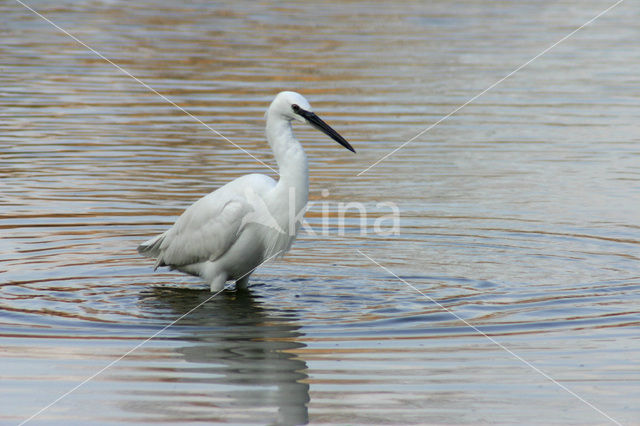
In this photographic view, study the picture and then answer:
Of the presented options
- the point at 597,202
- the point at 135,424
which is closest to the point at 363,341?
the point at 135,424

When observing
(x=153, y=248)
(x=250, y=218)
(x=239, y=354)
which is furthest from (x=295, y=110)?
(x=239, y=354)

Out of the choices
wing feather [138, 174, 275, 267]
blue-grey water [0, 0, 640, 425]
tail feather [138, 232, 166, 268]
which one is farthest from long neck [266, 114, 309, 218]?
tail feather [138, 232, 166, 268]

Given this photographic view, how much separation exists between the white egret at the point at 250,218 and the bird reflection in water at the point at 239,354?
255 mm

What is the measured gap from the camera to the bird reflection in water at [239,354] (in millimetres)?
6094

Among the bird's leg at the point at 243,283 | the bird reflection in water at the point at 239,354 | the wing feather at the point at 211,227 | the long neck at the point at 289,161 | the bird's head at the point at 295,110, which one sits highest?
the bird's head at the point at 295,110

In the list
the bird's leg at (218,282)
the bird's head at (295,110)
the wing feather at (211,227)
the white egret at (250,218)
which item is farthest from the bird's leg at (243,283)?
the bird's head at (295,110)

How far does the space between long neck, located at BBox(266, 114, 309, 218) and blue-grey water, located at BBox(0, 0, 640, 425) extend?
85 cm

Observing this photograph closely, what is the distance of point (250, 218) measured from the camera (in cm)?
861

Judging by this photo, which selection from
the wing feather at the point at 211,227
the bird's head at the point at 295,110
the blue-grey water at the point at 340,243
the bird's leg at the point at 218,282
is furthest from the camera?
the bird's leg at the point at 218,282

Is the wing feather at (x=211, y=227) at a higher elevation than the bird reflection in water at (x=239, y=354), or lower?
higher

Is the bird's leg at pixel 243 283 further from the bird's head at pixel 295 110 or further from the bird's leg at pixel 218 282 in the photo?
the bird's head at pixel 295 110

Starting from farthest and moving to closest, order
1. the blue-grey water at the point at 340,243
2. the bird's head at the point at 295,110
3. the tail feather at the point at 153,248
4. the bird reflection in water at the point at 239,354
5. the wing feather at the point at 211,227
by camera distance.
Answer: the tail feather at the point at 153,248, the wing feather at the point at 211,227, the bird's head at the point at 295,110, the blue-grey water at the point at 340,243, the bird reflection in water at the point at 239,354

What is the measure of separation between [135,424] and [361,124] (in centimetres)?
1077

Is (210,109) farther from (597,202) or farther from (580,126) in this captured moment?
(597,202)
